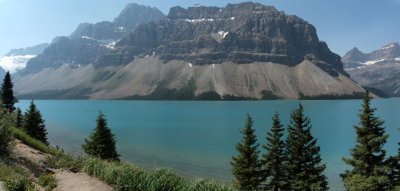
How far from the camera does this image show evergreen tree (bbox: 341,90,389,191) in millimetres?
21750

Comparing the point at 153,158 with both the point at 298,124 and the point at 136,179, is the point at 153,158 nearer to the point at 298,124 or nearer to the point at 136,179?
the point at 298,124

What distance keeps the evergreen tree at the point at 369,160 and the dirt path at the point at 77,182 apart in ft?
75.9

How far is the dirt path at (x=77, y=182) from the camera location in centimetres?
1051

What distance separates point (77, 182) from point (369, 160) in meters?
25.6

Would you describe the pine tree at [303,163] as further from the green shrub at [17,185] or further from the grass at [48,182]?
the green shrub at [17,185]

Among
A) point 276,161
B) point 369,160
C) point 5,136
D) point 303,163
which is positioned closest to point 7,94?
point 5,136

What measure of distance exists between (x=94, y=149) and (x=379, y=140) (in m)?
34.2

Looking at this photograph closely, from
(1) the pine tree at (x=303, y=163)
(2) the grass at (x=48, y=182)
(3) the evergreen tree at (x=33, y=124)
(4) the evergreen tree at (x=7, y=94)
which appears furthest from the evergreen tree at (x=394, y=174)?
(4) the evergreen tree at (x=7, y=94)

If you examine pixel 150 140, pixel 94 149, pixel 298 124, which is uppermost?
pixel 298 124

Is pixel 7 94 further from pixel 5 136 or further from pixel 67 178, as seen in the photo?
pixel 67 178

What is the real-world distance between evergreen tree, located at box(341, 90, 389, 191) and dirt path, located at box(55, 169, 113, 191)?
23.1 m

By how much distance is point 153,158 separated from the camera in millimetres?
49312

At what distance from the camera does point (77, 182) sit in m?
11.3

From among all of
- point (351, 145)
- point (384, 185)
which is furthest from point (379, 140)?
point (351, 145)
